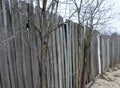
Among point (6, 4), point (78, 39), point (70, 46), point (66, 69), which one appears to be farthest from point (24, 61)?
point (78, 39)

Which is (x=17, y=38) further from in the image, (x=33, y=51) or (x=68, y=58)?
(x=68, y=58)

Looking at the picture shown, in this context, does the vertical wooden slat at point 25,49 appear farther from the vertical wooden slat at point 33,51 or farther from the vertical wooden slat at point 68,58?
the vertical wooden slat at point 68,58

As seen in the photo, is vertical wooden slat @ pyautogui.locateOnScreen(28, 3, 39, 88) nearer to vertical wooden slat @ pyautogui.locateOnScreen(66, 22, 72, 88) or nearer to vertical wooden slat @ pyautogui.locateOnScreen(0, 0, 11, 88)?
vertical wooden slat @ pyautogui.locateOnScreen(0, 0, 11, 88)

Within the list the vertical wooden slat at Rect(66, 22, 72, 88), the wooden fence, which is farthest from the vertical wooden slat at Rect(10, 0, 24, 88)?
the vertical wooden slat at Rect(66, 22, 72, 88)

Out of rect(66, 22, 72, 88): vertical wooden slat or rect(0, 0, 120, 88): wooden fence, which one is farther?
rect(66, 22, 72, 88): vertical wooden slat

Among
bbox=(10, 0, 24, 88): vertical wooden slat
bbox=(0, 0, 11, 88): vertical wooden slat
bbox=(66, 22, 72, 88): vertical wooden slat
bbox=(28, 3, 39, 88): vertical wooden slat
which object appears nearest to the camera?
bbox=(0, 0, 11, 88): vertical wooden slat

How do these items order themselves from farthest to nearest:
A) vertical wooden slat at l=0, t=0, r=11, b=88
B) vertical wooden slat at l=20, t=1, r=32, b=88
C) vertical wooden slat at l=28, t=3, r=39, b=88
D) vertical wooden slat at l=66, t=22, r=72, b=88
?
vertical wooden slat at l=66, t=22, r=72, b=88, vertical wooden slat at l=28, t=3, r=39, b=88, vertical wooden slat at l=20, t=1, r=32, b=88, vertical wooden slat at l=0, t=0, r=11, b=88

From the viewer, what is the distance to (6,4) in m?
2.12

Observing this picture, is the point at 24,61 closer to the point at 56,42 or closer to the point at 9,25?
the point at 9,25

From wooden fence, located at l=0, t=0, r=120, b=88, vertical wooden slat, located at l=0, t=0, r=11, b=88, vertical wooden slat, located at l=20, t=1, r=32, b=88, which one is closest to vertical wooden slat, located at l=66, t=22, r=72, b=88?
wooden fence, located at l=0, t=0, r=120, b=88

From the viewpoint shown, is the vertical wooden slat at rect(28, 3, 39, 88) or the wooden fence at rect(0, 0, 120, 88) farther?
the vertical wooden slat at rect(28, 3, 39, 88)

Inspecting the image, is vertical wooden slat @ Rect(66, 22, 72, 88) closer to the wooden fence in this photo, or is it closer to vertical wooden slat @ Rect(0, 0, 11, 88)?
the wooden fence

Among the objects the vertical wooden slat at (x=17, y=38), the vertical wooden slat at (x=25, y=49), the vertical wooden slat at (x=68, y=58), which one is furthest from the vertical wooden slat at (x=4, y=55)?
the vertical wooden slat at (x=68, y=58)

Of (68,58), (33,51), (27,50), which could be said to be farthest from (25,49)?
(68,58)
